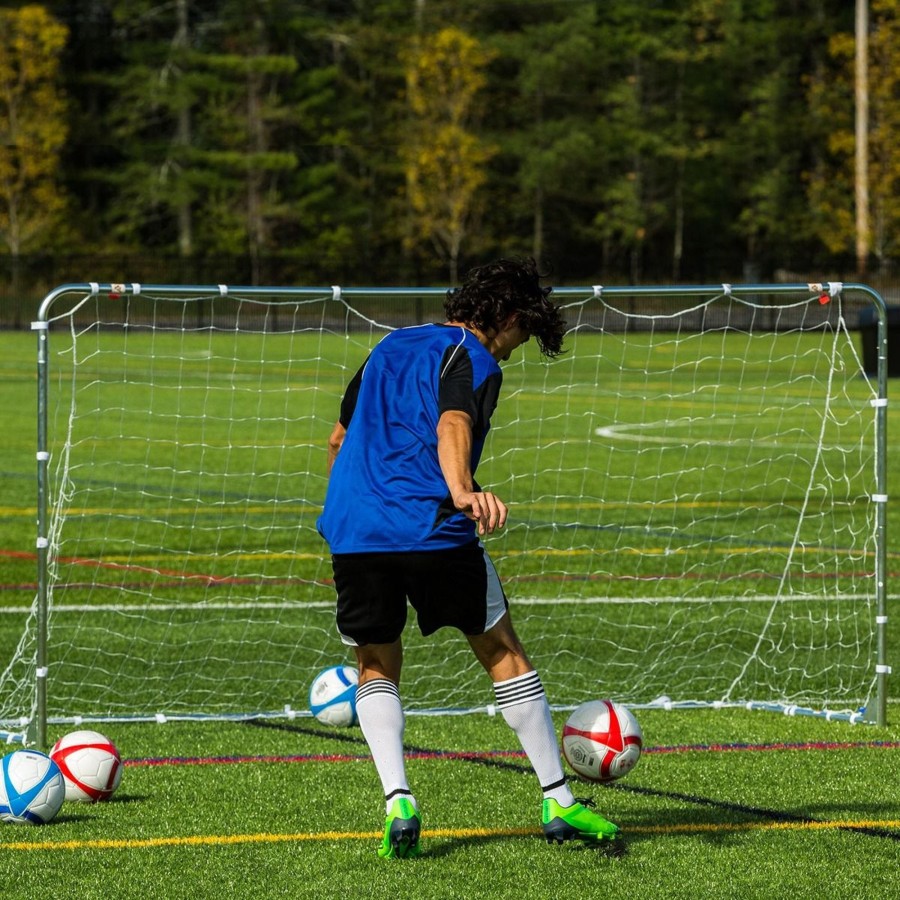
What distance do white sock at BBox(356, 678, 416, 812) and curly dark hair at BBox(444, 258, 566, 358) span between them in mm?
1153

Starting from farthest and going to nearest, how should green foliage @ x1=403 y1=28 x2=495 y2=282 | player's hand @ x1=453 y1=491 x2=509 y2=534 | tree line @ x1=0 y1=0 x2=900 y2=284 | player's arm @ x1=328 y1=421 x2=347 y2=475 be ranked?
tree line @ x1=0 y1=0 x2=900 y2=284, green foliage @ x1=403 y1=28 x2=495 y2=282, player's arm @ x1=328 y1=421 x2=347 y2=475, player's hand @ x1=453 y1=491 x2=509 y2=534

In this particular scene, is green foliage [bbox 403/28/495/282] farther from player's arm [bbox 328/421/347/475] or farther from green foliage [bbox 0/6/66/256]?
player's arm [bbox 328/421/347/475]

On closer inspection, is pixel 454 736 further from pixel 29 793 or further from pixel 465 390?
pixel 465 390

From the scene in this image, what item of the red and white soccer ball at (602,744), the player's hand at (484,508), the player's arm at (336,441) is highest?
the player's arm at (336,441)

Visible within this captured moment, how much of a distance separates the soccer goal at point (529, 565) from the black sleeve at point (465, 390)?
204cm

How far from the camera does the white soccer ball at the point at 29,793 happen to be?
221 inches

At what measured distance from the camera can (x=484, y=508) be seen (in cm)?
478

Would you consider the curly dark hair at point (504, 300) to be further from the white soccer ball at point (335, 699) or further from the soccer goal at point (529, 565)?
the white soccer ball at point (335, 699)

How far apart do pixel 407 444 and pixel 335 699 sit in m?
2.40

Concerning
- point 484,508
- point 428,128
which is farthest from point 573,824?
point 428,128

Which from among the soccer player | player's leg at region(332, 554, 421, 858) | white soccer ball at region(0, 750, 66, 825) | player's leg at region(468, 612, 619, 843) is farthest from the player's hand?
white soccer ball at region(0, 750, 66, 825)

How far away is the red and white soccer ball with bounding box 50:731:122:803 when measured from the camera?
5.86 meters

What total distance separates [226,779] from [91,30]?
63.0m

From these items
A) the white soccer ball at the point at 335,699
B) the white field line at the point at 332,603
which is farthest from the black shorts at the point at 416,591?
the white field line at the point at 332,603
